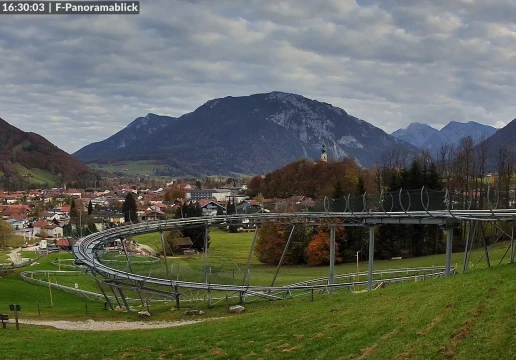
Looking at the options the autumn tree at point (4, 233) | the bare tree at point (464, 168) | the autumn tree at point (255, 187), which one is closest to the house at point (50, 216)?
the autumn tree at point (4, 233)

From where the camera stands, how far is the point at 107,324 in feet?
96.9

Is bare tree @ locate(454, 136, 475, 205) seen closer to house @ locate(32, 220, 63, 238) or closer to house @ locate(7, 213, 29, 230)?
house @ locate(32, 220, 63, 238)

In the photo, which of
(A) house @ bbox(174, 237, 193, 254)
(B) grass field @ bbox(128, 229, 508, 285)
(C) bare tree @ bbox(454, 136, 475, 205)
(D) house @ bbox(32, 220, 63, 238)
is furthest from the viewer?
(D) house @ bbox(32, 220, 63, 238)

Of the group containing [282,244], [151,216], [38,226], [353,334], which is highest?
[151,216]

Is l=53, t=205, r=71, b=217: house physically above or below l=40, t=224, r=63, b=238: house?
above

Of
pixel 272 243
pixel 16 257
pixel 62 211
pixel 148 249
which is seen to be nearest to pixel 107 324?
pixel 272 243

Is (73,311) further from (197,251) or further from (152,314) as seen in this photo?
(197,251)

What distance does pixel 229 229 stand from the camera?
104000 millimetres

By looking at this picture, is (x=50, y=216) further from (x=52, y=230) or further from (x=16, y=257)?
(x=16, y=257)

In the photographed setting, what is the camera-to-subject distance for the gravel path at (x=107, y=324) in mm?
28013

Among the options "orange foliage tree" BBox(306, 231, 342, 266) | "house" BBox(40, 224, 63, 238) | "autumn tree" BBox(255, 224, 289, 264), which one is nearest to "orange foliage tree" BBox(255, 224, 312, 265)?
"autumn tree" BBox(255, 224, 289, 264)

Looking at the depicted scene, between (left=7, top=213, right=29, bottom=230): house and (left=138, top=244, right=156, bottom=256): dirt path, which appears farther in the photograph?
(left=7, top=213, right=29, bottom=230): house

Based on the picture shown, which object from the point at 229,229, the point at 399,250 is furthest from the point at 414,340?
the point at 229,229

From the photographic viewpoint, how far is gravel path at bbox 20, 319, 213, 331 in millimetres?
28013
